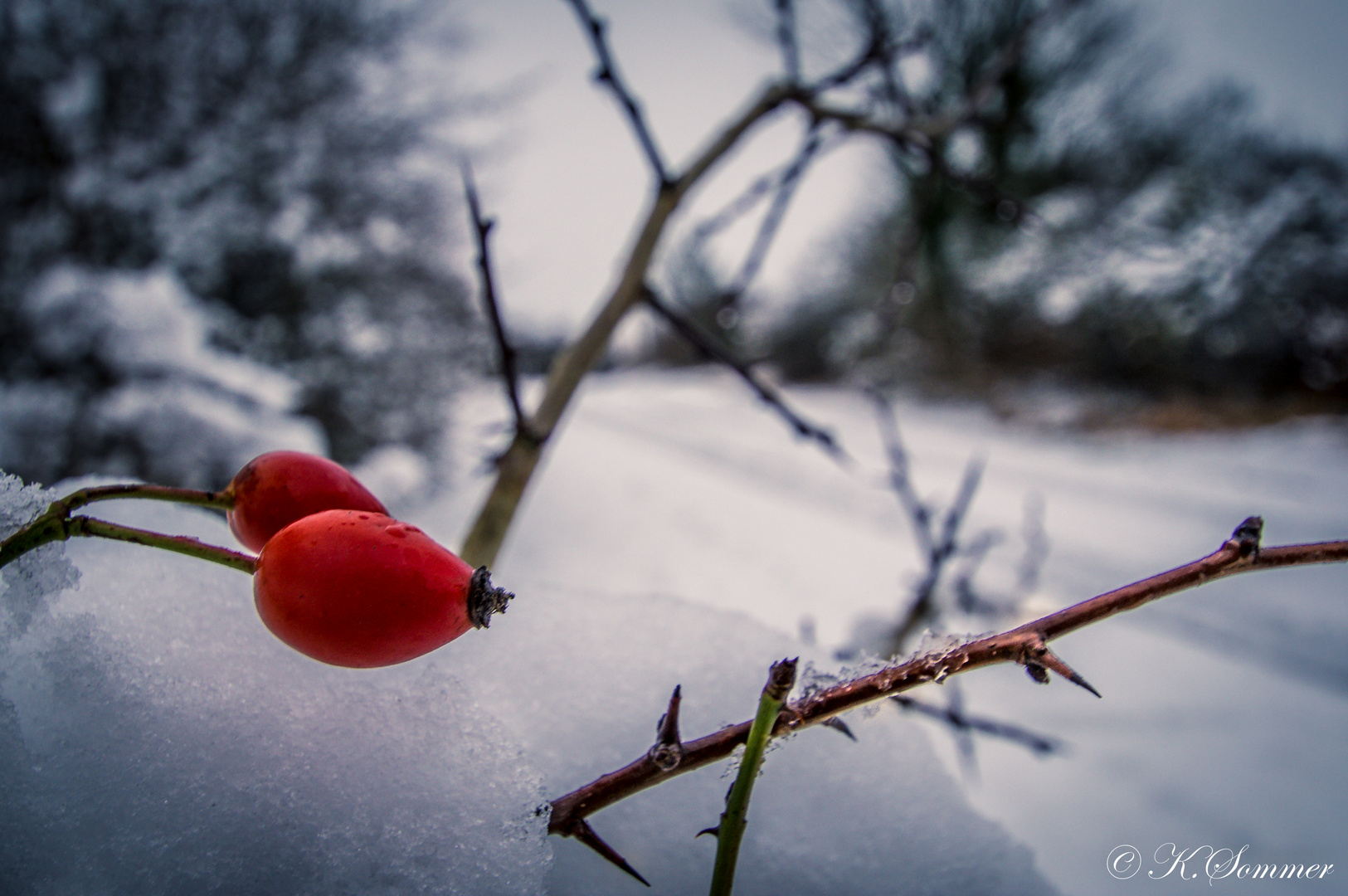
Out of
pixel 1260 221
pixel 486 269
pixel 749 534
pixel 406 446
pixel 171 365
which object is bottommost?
pixel 486 269

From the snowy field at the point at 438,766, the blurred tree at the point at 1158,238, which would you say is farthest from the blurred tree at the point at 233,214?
the blurred tree at the point at 1158,238

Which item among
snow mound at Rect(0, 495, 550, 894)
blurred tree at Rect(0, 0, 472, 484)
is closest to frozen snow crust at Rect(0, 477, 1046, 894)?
snow mound at Rect(0, 495, 550, 894)

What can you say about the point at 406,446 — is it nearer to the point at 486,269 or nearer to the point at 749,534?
the point at 749,534

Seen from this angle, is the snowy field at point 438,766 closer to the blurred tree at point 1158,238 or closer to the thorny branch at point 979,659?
the thorny branch at point 979,659

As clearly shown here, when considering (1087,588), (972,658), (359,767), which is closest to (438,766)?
(359,767)

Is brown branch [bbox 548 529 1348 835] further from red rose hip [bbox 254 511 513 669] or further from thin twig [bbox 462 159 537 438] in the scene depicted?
thin twig [bbox 462 159 537 438]

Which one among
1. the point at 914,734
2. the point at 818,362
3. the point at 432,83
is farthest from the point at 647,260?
the point at 818,362
